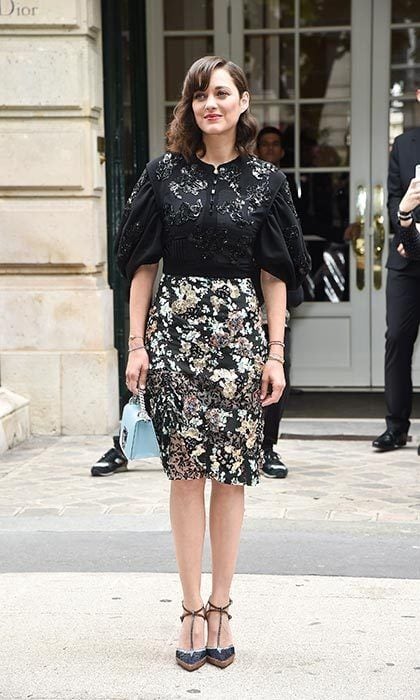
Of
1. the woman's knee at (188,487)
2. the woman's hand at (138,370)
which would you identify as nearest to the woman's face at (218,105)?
the woman's hand at (138,370)

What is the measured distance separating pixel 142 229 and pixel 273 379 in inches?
24.8

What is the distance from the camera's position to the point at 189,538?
12.9ft

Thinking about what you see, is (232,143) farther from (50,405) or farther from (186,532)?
(50,405)

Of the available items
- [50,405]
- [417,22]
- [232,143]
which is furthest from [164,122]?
[232,143]

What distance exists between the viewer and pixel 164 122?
9.28m

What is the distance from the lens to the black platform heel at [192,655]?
3.91 meters

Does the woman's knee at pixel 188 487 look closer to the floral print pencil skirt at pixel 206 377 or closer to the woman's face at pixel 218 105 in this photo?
the floral print pencil skirt at pixel 206 377

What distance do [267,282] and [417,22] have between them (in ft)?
17.9

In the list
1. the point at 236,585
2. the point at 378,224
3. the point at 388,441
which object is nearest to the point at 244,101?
the point at 236,585

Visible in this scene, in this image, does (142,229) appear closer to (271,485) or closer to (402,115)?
(271,485)

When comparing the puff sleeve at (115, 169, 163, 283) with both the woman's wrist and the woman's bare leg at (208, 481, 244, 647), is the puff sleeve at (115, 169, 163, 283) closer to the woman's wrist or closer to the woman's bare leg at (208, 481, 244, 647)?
the woman's bare leg at (208, 481, 244, 647)

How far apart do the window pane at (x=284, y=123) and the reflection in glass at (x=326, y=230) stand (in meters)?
0.18

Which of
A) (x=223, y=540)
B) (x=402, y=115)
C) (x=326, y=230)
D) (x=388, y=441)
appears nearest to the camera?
(x=223, y=540)

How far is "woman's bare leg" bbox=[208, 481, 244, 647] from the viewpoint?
394 cm
